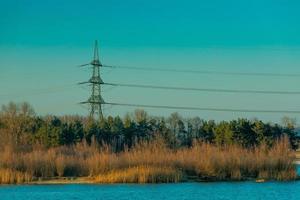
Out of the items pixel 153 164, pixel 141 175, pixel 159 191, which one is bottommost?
pixel 159 191

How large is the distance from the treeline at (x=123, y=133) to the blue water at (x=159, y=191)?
855cm

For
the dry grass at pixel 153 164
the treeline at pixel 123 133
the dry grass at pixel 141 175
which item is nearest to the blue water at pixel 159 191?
the dry grass at pixel 141 175

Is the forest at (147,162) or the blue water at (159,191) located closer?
the blue water at (159,191)

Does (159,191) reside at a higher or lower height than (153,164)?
lower

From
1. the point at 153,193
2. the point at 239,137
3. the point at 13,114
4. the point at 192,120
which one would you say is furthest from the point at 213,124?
the point at 153,193

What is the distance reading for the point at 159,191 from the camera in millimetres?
28453

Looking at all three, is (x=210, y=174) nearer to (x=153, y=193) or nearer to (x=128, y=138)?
(x=153, y=193)

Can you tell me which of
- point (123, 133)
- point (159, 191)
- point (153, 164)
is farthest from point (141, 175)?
→ point (123, 133)

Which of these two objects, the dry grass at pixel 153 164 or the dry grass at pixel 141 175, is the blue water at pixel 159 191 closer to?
the dry grass at pixel 141 175

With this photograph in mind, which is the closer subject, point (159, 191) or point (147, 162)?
point (159, 191)

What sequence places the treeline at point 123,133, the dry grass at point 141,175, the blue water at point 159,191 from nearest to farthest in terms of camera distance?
the blue water at point 159,191
the dry grass at point 141,175
the treeline at point 123,133

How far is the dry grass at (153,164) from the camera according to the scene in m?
33.0

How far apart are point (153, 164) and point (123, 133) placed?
17473mm

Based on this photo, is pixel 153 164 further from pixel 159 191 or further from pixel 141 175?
pixel 159 191
